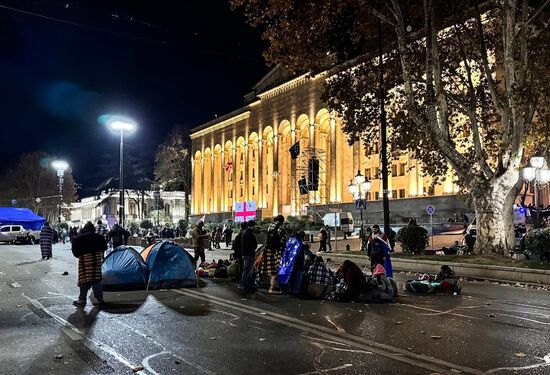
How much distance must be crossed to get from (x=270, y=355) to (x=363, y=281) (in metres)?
4.80

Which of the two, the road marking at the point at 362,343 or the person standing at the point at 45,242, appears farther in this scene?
the person standing at the point at 45,242

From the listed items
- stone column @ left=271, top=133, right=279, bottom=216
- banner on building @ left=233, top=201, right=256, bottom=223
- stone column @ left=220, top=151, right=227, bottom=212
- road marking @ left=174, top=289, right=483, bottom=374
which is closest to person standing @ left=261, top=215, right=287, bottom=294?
road marking @ left=174, top=289, right=483, bottom=374

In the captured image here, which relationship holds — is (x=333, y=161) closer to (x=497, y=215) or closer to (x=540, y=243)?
(x=497, y=215)

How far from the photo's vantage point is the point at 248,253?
38.9 ft

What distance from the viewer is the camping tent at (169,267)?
40.5ft

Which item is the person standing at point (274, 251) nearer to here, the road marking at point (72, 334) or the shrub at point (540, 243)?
the road marking at point (72, 334)

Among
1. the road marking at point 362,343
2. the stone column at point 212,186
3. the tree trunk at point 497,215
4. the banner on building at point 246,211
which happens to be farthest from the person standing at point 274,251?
the stone column at point 212,186

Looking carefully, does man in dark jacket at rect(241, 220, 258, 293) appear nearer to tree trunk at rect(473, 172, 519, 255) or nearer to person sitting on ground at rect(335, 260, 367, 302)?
person sitting on ground at rect(335, 260, 367, 302)

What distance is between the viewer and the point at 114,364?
18.9ft

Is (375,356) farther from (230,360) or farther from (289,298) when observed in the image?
(289,298)

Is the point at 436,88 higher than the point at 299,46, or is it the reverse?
the point at 299,46

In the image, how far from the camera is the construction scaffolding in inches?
1921

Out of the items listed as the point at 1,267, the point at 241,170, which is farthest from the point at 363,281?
the point at 241,170

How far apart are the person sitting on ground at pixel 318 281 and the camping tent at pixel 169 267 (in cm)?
324
